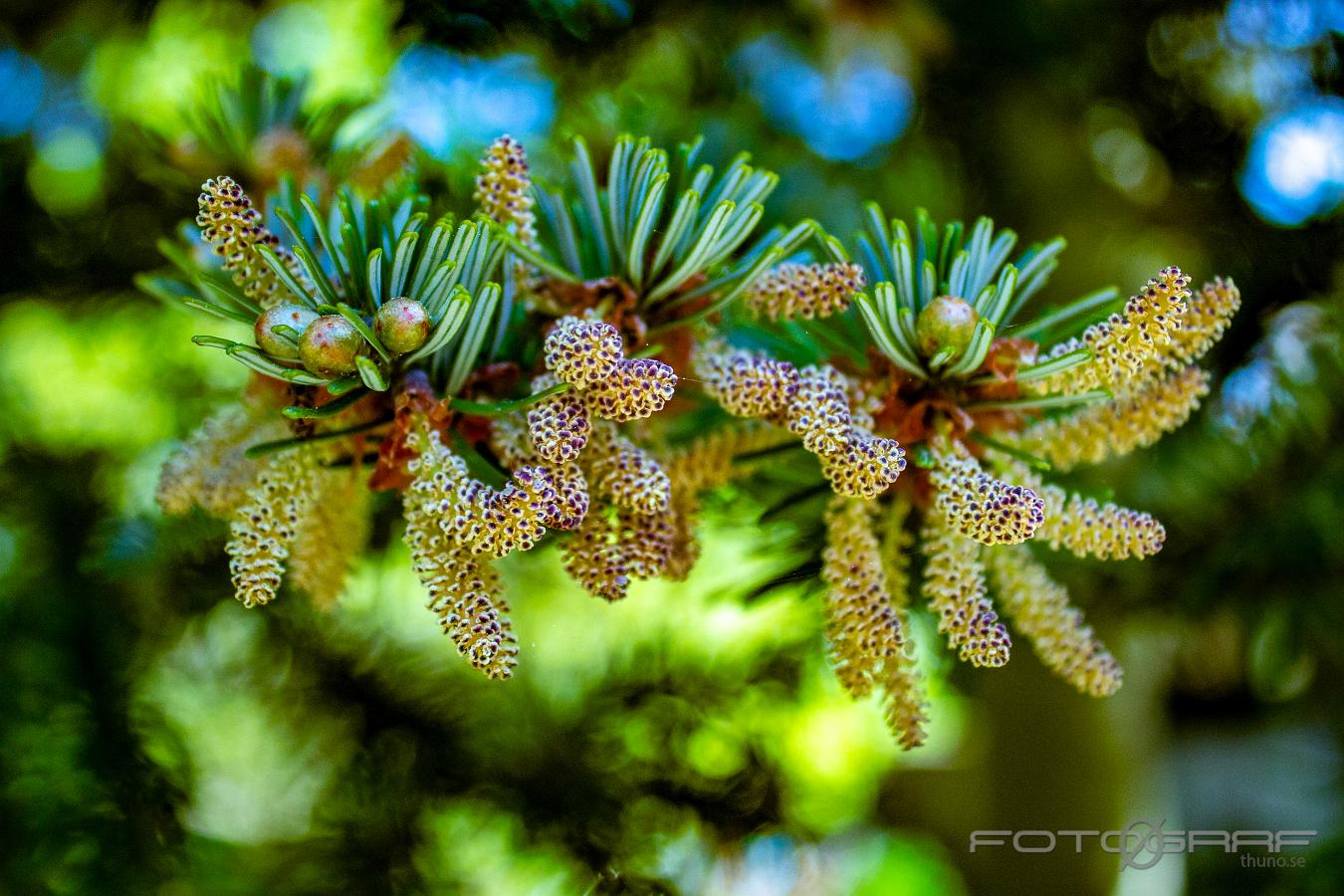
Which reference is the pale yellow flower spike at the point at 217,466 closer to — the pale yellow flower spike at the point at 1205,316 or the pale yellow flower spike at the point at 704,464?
the pale yellow flower spike at the point at 704,464

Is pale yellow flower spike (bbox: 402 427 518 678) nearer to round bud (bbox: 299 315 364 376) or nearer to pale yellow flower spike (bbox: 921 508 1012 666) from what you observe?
round bud (bbox: 299 315 364 376)

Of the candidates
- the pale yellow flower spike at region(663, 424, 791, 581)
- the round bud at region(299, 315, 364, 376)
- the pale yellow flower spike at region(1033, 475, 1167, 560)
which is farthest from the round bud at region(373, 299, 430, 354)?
the pale yellow flower spike at region(1033, 475, 1167, 560)

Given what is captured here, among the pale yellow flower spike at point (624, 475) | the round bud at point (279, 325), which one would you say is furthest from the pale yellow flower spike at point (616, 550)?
the round bud at point (279, 325)

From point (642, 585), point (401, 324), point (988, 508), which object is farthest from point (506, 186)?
point (642, 585)

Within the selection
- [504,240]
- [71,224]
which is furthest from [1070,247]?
[71,224]

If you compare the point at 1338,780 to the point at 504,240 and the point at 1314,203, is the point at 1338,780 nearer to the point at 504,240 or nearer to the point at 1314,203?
the point at 1314,203
